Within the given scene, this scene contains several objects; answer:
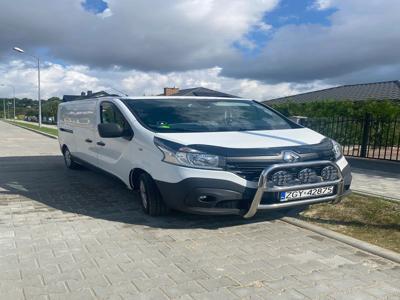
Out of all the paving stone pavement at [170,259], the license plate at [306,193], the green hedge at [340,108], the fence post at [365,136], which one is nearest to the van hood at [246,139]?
the license plate at [306,193]

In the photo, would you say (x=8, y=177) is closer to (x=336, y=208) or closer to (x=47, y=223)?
(x=47, y=223)

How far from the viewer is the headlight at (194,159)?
4.23 meters

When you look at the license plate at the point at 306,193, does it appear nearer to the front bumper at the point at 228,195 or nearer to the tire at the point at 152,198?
the front bumper at the point at 228,195

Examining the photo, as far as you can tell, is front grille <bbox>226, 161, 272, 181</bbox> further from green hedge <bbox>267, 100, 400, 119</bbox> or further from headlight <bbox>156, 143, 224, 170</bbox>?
green hedge <bbox>267, 100, 400, 119</bbox>

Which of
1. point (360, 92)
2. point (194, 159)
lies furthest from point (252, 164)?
point (360, 92)

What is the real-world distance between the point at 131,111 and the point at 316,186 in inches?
104

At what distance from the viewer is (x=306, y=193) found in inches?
173

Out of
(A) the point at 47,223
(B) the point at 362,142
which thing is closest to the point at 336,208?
(A) the point at 47,223

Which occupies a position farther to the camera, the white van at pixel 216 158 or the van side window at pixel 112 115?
the van side window at pixel 112 115

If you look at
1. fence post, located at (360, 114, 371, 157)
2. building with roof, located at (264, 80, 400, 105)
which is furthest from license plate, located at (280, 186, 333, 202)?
building with roof, located at (264, 80, 400, 105)

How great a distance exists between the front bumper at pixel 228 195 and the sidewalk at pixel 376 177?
274 centimetres

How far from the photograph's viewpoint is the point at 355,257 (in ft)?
12.3

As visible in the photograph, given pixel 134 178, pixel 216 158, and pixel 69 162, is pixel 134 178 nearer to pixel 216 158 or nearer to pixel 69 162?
pixel 216 158

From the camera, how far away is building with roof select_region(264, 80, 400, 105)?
2455cm
